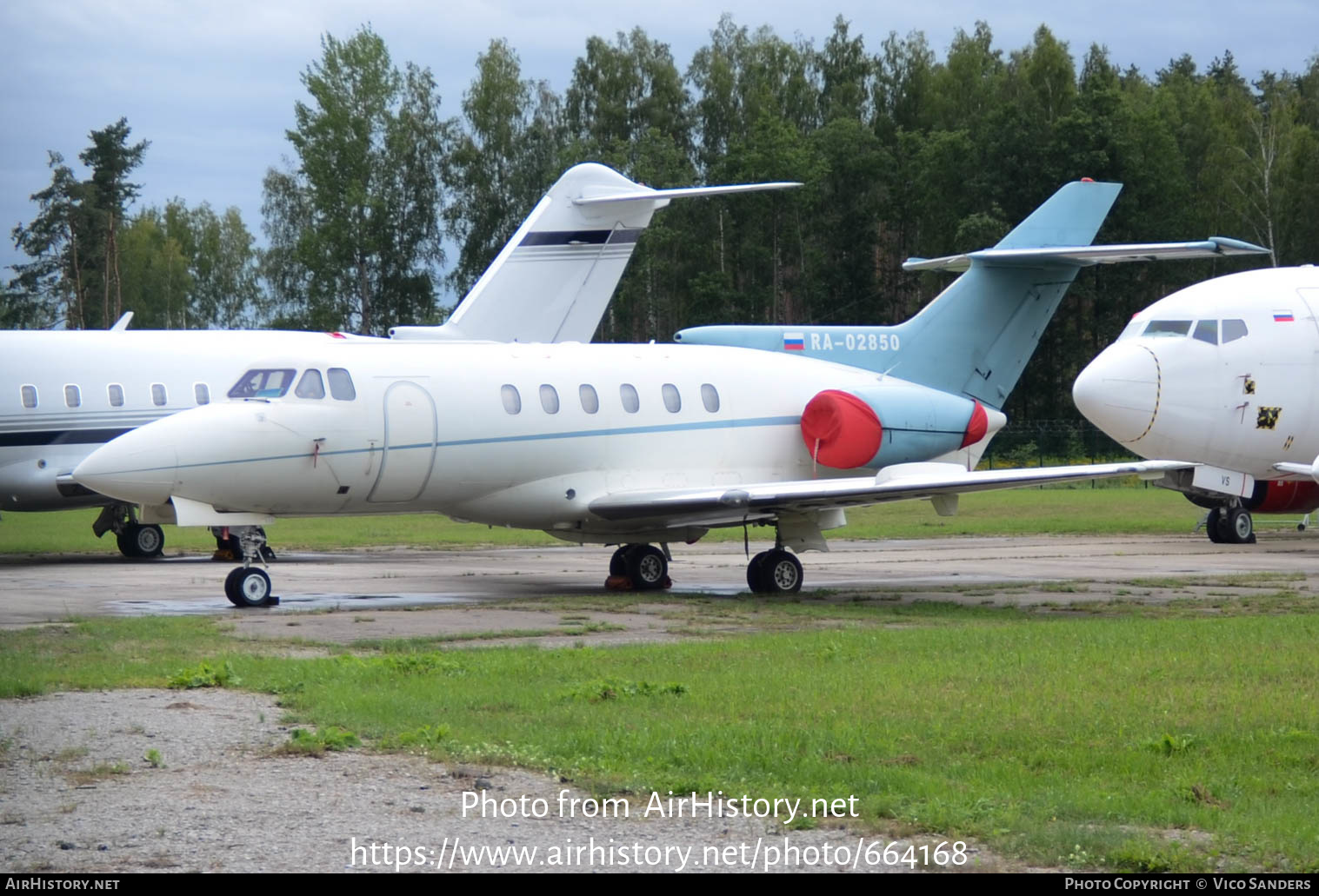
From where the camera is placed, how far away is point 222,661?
10.9 metres

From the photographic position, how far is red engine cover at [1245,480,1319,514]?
1035 inches

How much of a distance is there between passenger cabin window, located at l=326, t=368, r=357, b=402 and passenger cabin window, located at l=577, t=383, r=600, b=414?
2769 millimetres

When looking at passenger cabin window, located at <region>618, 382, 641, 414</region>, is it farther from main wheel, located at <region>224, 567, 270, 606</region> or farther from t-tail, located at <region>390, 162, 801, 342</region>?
t-tail, located at <region>390, 162, 801, 342</region>

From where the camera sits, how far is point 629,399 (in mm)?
18094

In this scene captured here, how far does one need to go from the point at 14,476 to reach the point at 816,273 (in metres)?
48.2

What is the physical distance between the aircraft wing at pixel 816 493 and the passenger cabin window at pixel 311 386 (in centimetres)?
330

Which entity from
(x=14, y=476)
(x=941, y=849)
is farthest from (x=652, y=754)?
(x=14, y=476)

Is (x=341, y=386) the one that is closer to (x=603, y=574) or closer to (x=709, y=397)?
(x=709, y=397)

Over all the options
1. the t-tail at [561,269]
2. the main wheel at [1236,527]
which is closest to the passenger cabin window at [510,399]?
the t-tail at [561,269]

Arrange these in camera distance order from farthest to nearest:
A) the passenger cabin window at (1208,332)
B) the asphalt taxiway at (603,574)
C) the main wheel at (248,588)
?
1. the passenger cabin window at (1208,332)
2. the asphalt taxiway at (603,574)
3. the main wheel at (248,588)

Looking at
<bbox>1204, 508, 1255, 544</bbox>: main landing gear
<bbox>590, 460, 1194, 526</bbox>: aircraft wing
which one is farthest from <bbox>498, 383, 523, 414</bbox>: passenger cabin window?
<bbox>1204, 508, 1255, 544</bbox>: main landing gear

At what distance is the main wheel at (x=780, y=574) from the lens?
57.4ft

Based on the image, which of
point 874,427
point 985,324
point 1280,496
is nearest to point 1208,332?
point 985,324

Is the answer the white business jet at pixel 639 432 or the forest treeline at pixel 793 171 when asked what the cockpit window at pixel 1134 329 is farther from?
the forest treeline at pixel 793 171
